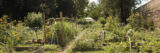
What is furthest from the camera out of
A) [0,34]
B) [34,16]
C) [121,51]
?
[34,16]

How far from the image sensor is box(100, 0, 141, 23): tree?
17.1 metres

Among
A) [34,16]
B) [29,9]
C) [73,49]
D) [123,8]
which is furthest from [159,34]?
[29,9]

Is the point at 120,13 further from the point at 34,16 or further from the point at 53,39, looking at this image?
the point at 53,39

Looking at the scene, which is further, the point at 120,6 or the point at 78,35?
the point at 120,6

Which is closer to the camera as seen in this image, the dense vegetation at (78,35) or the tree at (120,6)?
the dense vegetation at (78,35)

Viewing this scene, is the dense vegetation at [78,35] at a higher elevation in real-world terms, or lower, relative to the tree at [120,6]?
lower

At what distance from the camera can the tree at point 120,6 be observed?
17.1m

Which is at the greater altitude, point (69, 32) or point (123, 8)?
point (123, 8)

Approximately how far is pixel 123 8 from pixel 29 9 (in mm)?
11905

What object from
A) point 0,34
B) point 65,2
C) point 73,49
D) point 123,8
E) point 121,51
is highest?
point 65,2

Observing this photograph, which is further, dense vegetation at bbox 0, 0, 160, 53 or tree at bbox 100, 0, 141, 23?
tree at bbox 100, 0, 141, 23

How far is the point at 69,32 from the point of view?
7.64 meters

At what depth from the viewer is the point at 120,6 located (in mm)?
17766

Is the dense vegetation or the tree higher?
the tree
